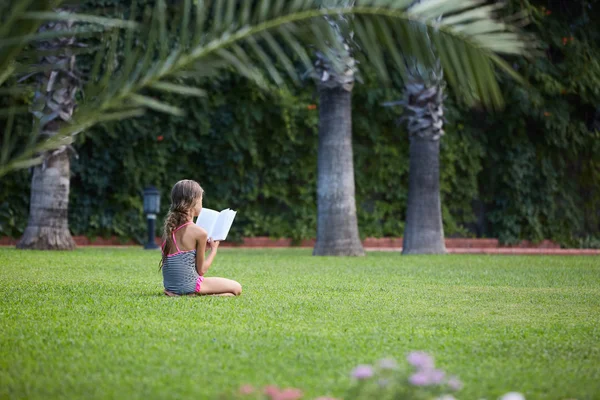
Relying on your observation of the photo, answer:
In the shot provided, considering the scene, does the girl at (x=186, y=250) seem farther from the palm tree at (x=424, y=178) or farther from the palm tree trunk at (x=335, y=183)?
the palm tree at (x=424, y=178)

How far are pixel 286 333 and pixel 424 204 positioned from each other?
10.8m

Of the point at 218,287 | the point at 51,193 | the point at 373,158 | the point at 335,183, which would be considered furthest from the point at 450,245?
the point at 218,287

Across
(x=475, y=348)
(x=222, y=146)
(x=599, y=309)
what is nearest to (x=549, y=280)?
(x=599, y=309)

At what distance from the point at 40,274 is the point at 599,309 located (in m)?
6.02

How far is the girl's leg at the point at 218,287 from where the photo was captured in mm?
7867

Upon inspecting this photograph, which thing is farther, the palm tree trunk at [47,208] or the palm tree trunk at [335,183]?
the palm tree trunk at [335,183]

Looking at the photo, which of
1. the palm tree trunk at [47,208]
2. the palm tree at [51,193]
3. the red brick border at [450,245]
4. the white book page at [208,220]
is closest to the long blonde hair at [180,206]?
the white book page at [208,220]

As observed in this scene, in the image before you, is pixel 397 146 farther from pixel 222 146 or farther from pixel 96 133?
pixel 96 133

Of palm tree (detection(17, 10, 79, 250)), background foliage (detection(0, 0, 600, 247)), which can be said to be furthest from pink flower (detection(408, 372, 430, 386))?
background foliage (detection(0, 0, 600, 247))

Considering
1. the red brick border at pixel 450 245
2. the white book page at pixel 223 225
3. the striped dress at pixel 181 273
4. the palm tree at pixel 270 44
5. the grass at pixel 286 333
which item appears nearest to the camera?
the palm tree at pixel 270 44

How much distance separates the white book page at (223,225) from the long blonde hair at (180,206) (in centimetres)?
31

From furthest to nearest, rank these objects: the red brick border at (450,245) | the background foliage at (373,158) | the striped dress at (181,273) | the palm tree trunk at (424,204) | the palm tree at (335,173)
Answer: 1. the red brick border at (450,245)
2. the background foliage at (373,158)
3. the palm tree trunk at (424,204)
4. the palm tree at (335,173)
5. the striped dress at (181,273)

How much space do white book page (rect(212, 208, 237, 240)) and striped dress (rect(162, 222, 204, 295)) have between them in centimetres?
26

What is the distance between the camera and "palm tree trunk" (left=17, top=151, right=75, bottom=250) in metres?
14.5
